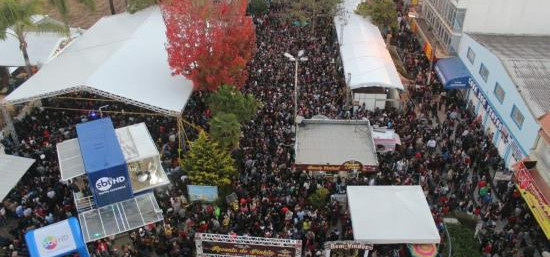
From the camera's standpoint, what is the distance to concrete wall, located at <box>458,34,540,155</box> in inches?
853

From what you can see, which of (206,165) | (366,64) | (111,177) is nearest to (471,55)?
(366,64)

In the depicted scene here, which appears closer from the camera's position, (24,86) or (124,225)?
(124,225)

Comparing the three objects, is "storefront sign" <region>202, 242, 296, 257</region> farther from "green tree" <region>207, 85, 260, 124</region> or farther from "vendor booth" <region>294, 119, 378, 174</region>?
"green tree" <region>207, 85, 260, 124</region>

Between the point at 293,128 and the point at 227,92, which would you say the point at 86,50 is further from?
the point at 293,128

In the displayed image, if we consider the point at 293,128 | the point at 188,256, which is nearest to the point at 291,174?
the point at 293,128

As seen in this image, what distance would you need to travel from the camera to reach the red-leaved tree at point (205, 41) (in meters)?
24.9

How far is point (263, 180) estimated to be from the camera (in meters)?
21.5

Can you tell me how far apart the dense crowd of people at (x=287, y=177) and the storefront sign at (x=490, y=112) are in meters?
0.85

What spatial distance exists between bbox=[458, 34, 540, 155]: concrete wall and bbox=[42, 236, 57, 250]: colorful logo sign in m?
19.4

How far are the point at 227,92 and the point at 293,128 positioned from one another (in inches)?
157

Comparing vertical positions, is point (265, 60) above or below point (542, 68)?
below

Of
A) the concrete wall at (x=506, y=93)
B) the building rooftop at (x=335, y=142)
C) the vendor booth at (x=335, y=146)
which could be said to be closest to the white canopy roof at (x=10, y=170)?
the vendor booth at (x=335, y=146)

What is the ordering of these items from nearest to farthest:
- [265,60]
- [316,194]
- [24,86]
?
[316,194] → [24,86] → [265,60]

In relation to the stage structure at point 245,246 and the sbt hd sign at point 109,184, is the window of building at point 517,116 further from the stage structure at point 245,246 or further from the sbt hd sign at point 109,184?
the sbt hd sign at point 109,184
